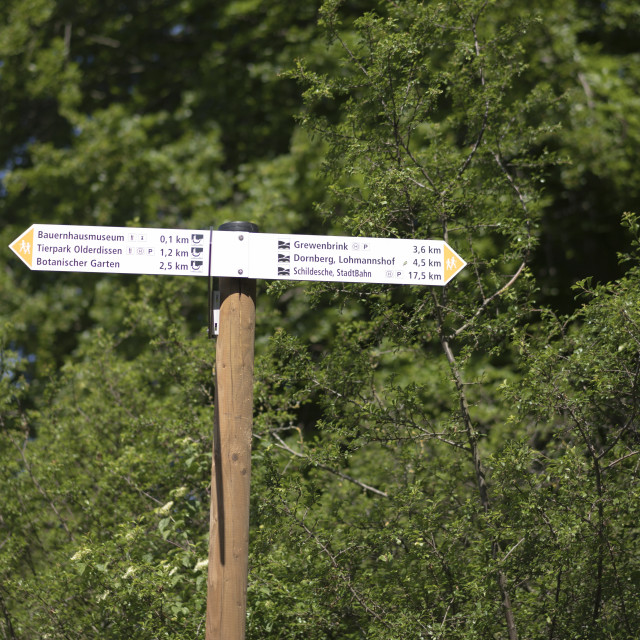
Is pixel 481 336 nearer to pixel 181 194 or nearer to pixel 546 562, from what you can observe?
pixel 546 562

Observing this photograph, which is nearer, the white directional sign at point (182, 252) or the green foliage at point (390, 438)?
the white directional sign at point (182, 252)

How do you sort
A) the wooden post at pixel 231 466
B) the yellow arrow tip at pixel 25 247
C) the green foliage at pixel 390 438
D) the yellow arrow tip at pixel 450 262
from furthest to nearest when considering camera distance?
the green foliage at pixel 390 438
the yellow arrow tip at pixel 450 262
the yellow arrow tip at pixel 25 247
the wooden post at pixel 231 466

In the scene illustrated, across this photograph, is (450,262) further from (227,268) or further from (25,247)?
(25,247)

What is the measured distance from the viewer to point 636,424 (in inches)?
137

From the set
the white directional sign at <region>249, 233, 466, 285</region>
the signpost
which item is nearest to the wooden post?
the signpost

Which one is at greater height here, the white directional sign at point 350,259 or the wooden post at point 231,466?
the white directional sign at point 350,259

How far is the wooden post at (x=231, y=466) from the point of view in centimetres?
275

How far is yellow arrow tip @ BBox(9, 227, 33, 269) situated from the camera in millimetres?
2854

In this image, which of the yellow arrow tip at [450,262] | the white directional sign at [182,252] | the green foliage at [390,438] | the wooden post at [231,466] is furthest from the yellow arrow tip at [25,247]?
the yellow arrow tip at [450,262]

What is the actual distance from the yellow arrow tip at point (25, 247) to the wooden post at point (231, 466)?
663mm

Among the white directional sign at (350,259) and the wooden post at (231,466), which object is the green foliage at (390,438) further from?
the wooden post at (231,466)

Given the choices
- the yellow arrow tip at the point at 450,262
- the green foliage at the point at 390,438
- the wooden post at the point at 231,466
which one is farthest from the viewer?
the green foliage at the point at 390,438

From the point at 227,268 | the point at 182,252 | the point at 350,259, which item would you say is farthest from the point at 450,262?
the point at 182,252

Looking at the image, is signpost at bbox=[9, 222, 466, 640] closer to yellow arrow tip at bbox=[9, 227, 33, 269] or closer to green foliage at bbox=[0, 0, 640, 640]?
yellow arrow tip at bbox=[9, 227, 33, 269]
